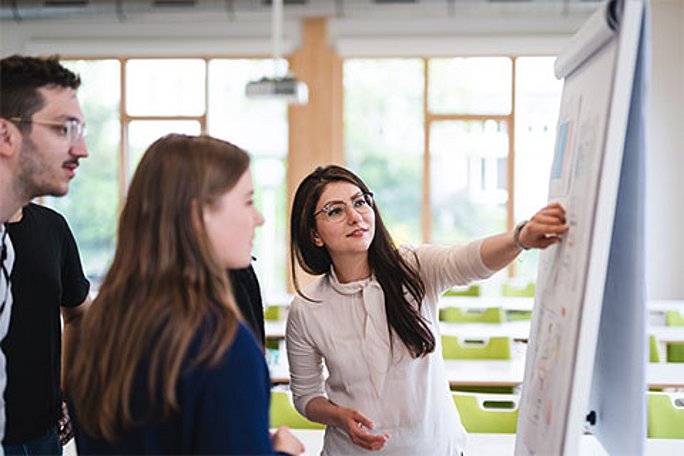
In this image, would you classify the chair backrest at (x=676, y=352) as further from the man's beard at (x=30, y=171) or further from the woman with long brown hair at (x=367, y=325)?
the man's beard at (x=30, y=171)

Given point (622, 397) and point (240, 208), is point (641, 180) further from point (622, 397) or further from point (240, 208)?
point (240, 208)

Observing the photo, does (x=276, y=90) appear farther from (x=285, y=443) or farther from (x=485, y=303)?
(x=285, y=443)

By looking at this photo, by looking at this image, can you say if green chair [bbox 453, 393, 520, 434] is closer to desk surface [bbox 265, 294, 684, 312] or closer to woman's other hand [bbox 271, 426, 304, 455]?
woman's other hand [bbox 271, 426, 304, 455]

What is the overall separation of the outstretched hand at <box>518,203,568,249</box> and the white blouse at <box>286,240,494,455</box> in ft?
0.92

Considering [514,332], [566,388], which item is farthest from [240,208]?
[514,332]

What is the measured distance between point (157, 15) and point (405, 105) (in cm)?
297

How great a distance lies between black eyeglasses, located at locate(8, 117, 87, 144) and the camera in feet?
7.24

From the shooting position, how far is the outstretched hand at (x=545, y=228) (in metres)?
2.14

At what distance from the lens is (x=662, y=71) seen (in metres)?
9.94

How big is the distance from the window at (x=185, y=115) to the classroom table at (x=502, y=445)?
23.5 ft

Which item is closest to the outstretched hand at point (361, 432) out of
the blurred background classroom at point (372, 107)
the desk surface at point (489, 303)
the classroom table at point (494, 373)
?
the classroom table at point (494, 373)

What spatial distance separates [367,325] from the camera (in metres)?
2.62

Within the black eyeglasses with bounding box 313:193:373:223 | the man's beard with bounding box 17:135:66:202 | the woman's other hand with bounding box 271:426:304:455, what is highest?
the man's beard with bounding box 17:135:66:202

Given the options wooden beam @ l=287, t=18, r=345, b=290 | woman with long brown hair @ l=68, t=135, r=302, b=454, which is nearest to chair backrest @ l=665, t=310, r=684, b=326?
wooden beam @ l=287, t=18, r=345, b=290
